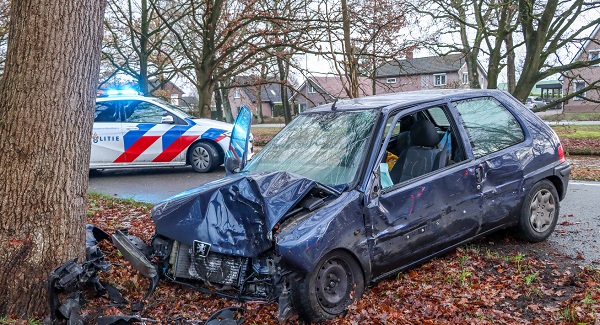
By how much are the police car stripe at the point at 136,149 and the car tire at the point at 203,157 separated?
86 cm

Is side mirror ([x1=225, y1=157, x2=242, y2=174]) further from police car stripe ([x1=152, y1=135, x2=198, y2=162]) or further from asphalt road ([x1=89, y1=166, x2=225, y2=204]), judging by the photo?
police car stripe ([x1=152, y1=135, x2=198, y2=162])

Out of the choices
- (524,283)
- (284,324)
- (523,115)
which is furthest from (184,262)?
(523,115)

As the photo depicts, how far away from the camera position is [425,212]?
456 cm

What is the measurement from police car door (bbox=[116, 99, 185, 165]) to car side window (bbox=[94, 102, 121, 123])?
0.19 metres

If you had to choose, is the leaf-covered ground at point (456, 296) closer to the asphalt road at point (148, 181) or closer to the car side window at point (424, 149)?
the car side window at point (424, 149)

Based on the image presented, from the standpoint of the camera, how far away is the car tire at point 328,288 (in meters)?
3.75

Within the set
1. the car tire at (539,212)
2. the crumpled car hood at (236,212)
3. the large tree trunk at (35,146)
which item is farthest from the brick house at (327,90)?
the large tree trunk at (35,146)

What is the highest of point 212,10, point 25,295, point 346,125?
point 212,10

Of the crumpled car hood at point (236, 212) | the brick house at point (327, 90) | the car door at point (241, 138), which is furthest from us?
the brick house at point (327, 90)

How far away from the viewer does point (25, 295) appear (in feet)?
13.1

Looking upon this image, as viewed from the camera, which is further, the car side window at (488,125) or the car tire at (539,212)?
the car tire at (539,212)

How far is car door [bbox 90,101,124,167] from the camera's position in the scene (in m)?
12.2

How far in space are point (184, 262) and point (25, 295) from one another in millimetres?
1164

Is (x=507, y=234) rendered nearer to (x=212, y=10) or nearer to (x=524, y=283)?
(x=524, y=283)
